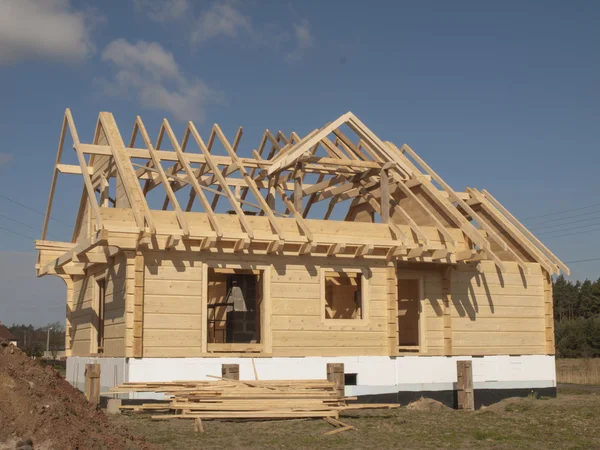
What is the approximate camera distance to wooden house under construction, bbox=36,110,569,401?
1605 cm

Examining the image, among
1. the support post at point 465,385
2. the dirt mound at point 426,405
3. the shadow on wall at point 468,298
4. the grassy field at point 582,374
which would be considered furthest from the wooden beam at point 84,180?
the grassy field at point 582,374

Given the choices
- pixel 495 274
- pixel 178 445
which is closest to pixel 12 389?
pixel 178 445

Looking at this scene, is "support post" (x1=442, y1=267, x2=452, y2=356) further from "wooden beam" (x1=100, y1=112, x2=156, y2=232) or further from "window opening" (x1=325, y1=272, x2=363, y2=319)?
"wooden beam" (x1=100, y1=112, x2=156, y2=232)

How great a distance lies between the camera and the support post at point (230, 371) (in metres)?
15.8

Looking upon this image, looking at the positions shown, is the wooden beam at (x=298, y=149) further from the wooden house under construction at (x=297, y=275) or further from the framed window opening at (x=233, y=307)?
the framed window opening at (x=233, y=307)

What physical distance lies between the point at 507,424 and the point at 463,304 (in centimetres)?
527

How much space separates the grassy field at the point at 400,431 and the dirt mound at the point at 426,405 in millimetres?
930

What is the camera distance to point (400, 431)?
43.7ft

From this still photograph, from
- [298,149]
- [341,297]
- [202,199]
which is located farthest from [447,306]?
[202,199]

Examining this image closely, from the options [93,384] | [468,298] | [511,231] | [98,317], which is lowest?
[93,384]

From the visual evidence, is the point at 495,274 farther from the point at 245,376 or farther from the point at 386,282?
the point at 245,376

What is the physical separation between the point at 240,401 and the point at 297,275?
4.10 meters

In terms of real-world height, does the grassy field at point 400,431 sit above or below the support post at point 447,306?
below

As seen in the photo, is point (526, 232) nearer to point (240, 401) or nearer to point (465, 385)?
point (465, 385)
